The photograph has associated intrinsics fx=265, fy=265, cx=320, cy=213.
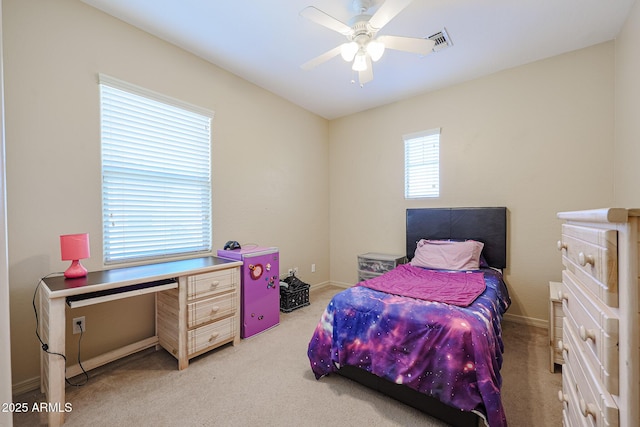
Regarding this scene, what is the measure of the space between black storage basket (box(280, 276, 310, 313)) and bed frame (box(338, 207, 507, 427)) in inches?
58.1

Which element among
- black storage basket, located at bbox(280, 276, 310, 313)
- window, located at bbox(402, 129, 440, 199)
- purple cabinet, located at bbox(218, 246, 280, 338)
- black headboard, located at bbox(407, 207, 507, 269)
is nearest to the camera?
purple cabinet, located at bbox(218, 246, 280, 338)

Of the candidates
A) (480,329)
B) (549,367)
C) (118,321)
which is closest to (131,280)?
(118,321)

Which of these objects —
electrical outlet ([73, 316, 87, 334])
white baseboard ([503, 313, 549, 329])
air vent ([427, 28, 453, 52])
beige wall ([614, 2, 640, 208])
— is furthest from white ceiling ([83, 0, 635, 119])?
white baseboard ([503, 313, 549, 329])

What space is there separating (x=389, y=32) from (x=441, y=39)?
1.70 ft

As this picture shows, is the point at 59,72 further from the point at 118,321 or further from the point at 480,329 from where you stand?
the point at 480,329

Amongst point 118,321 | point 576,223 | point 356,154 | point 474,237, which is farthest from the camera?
point 356,154

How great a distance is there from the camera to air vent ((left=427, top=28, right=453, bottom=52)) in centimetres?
244

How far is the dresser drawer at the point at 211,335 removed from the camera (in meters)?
2.21

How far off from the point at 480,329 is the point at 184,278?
83.3 inches

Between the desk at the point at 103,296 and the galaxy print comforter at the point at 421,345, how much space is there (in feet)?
3.58

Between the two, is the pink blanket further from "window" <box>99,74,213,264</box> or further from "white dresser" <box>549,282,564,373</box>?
"window" <box>99,74,213,264</box>

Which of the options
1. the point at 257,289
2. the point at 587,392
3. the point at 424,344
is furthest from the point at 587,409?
the point at 257,289

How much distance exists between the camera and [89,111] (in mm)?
2131

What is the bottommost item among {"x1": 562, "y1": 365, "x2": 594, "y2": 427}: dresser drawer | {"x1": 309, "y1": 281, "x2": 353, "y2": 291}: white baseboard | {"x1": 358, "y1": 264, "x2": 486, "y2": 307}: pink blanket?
{"x1": 309, "y1": 281, "x2": 353, "y2": 291}: white baseboard
